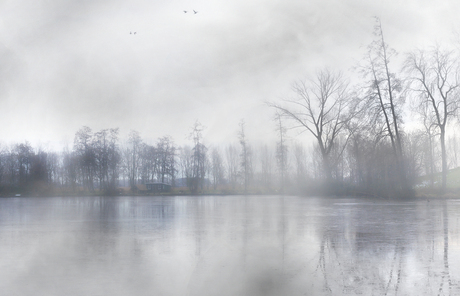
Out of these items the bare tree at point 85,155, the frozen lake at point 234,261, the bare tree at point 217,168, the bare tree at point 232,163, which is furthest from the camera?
the bare tree at point 217,168

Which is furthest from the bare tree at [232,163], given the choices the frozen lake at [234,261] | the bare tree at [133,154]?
the frozen lake at [234,261]

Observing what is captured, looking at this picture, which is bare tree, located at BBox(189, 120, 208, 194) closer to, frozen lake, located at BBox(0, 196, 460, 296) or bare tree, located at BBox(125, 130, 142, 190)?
bare tree, located at BBox(125, 130, 142, 190)

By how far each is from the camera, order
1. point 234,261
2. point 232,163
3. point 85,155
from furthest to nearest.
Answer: point 232,163 < point 85,155 < point 234,261

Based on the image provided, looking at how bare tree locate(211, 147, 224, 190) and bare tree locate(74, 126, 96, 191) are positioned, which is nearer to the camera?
bare tree locate(74, 126, 96, 191)

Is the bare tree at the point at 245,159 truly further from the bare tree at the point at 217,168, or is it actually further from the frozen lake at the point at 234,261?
the frozen lake at the point at 234,261

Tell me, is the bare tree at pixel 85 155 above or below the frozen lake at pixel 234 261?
above

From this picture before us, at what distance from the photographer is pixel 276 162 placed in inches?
2441

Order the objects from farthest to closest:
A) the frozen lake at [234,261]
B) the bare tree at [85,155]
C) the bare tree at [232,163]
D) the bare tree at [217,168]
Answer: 1. the bare tree at [217,168]
2. the bare tree at [232,163]
3. the bare tree at [85,155]
4. the frozen lake at [234,261]

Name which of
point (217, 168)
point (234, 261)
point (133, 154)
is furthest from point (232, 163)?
point (234, 261)

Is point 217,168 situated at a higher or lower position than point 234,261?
higher

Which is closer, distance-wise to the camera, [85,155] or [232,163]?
[85,155]

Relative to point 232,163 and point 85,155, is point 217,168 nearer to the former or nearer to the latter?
point 232,163

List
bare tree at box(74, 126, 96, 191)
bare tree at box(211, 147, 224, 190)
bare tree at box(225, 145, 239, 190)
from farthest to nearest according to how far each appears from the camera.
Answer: bare tree at box(211, 147, 224, 190)
bare tree at box(225, 145, 239, 190)
bare tree at box(74, 126, 96, 191)

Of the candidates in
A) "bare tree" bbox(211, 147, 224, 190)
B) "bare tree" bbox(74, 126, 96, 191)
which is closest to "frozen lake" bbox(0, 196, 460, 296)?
"bare tree" bbox(74, 126, 96, 191)
